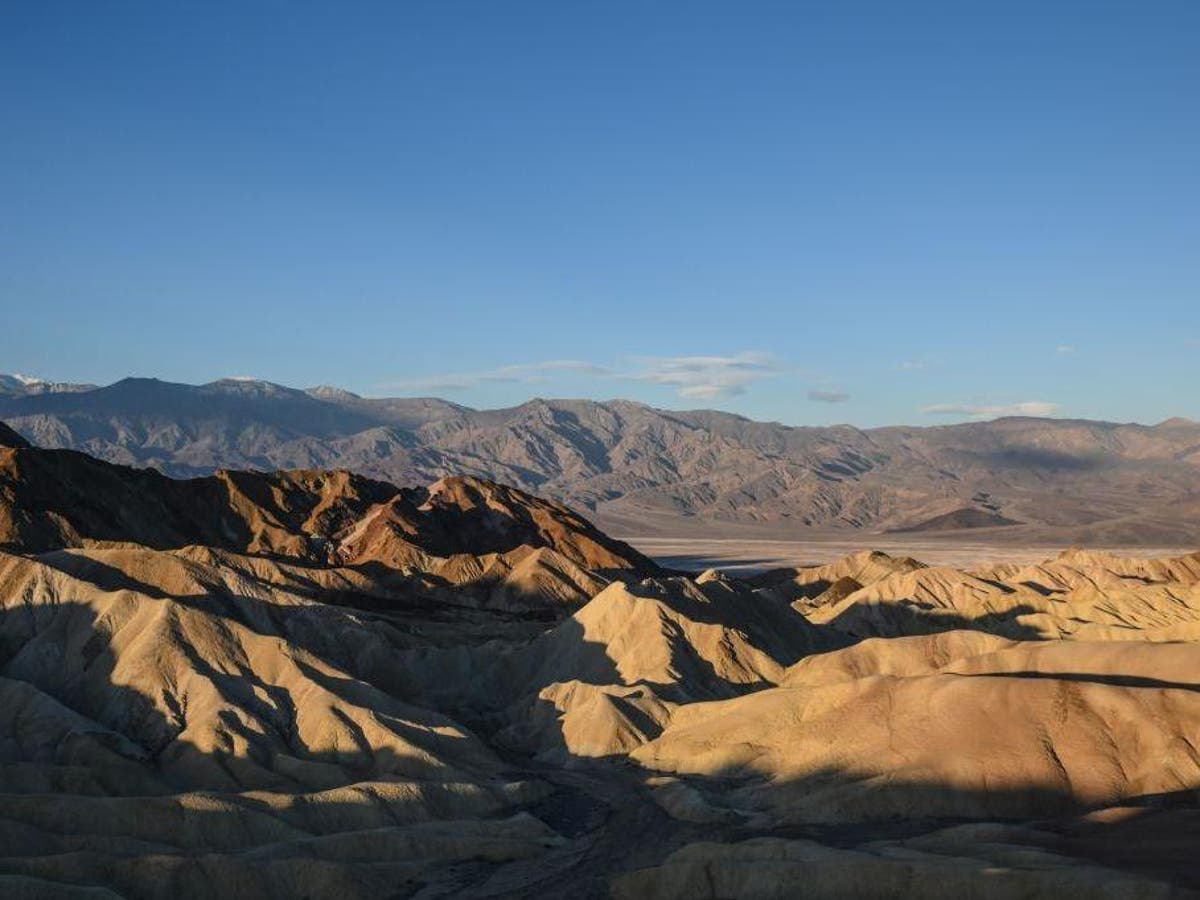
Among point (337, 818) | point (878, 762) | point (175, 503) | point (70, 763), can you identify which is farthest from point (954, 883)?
point (175, 503)

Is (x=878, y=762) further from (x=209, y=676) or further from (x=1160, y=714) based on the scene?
(x=209, y=676)

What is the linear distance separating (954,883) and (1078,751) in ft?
62.5

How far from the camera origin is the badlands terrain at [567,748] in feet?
Answer: 145

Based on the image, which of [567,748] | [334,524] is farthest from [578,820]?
[334,524]

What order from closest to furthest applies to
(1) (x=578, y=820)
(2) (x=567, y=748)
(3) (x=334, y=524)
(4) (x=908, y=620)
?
(1) (x=578, y=820) → (2) (x=567, y=748) → (4) (x=908, y=620) → (3) (x=334, y=524)

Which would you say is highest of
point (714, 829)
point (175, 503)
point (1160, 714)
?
point (175, 503)

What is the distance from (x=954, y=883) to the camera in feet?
128

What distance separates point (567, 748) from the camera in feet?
229

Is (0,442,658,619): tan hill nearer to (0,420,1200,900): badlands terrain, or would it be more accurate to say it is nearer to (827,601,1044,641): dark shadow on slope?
(0,420,1200,900): badlands terrain

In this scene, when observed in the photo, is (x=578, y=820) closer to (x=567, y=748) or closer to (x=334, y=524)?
(x=567, y=748)

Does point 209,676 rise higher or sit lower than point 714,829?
higher

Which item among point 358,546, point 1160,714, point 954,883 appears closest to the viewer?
point 954,883

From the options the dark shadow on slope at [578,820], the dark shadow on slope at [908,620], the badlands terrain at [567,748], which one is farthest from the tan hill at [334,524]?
the dark shadow on slope at [578,820]

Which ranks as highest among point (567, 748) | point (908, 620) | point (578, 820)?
point (908, 620)
